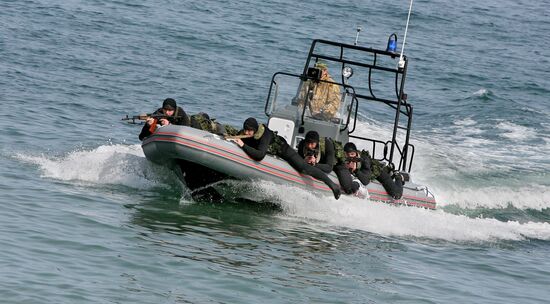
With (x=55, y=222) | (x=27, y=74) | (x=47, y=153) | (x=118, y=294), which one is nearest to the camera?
(x=118, y=294)

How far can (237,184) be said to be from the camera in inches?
500

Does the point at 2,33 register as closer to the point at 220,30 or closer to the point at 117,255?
the point at 220,30

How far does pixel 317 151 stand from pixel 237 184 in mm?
1046

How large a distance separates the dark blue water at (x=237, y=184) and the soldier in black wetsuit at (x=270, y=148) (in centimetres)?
34

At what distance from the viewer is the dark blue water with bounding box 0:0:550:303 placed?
9.70m

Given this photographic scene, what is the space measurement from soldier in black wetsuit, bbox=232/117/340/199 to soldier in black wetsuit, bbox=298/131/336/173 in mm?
119

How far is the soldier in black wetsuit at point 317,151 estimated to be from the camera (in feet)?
42.1

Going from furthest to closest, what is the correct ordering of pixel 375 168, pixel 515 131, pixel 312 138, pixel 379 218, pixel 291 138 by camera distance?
1. pixel 515 131
2. pixel 291 138
3. pixel 375 168
4. pixel 379 218
5. pixel 312 138

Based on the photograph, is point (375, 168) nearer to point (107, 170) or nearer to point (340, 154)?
point (340, 154)

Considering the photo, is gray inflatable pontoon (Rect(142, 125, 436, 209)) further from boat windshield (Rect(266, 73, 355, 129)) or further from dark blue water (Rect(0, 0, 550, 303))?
boat windshield (Rect(266, 73, 355, 129))

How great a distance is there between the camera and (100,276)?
9.04 meters

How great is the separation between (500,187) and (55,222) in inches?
337

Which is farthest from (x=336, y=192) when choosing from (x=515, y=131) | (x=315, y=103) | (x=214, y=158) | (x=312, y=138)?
(x=515, y=131)

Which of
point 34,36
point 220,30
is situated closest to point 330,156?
point 34,36
